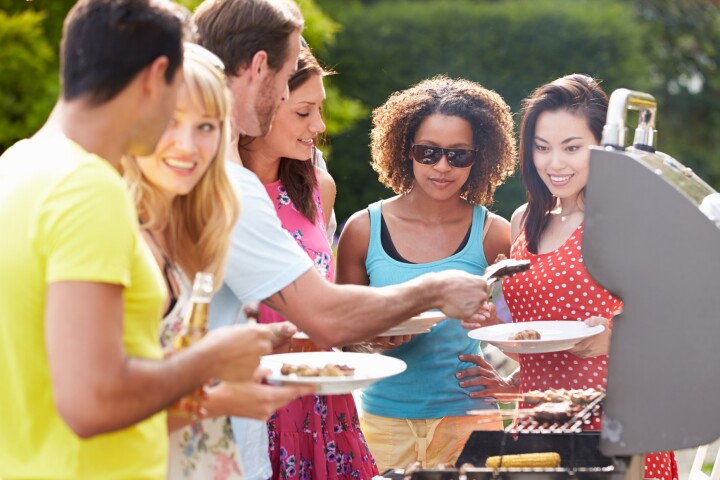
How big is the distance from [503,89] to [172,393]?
27.0ft

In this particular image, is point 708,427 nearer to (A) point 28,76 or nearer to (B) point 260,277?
(B) point 260,277

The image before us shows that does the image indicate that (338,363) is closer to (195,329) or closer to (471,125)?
(195,329)

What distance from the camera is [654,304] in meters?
2.12

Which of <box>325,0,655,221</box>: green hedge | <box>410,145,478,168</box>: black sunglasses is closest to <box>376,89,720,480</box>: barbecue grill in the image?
<box>410,145,478,168</box>: black sunglasses

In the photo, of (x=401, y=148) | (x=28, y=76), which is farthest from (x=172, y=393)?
(x=28, y=76)

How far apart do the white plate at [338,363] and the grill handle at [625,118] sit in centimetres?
74

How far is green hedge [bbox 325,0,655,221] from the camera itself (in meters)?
9.45

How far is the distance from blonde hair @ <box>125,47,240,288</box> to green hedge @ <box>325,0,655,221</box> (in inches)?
288

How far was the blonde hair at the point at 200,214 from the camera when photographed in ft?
6.72

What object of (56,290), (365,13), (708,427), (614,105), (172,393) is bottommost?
(708,427)

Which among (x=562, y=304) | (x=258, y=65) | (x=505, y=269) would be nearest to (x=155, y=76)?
(x=258, y=65)

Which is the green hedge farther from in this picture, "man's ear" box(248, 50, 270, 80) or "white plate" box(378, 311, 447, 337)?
"man's ear" box(248, 50, 270, 80)

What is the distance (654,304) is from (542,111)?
1.35 metres

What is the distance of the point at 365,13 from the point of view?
10031mm
